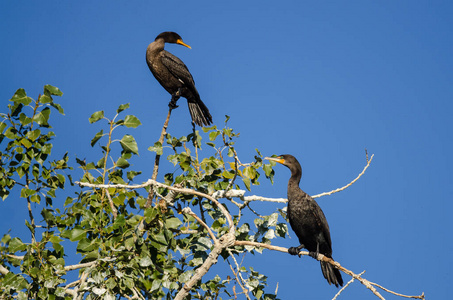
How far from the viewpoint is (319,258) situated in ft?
21.3

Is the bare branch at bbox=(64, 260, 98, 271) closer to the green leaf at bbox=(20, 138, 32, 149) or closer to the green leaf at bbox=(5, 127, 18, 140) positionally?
the green leaf at bbox=(20, 138, 32, 149)

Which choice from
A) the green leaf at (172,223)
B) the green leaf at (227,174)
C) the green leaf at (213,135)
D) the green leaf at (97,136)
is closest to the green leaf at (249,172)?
the green leaf at (227,174)

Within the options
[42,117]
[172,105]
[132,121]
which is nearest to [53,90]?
[42,117]

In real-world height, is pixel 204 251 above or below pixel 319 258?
below

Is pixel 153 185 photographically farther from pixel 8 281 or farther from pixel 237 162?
pixel 8 281

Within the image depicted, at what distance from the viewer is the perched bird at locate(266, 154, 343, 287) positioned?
662 centimetres

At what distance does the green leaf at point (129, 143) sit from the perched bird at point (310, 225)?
76.2 inches

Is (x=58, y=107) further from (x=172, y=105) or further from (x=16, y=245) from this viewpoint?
(x=172, y=105)

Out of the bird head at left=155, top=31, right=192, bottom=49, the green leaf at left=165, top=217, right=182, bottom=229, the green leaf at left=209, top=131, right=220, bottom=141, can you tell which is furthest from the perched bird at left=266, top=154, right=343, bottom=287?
the bird head at left=155, top=31, right=192, bottom=49

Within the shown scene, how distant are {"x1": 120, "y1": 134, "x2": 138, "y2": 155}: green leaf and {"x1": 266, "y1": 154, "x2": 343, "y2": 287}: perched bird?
6.35ft

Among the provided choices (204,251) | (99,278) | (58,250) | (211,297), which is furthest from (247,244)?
(58,250)

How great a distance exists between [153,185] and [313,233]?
2.59m

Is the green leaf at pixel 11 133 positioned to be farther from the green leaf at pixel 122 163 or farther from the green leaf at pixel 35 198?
the green leaf at pixel 122 163

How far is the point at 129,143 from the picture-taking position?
5.30 metres
